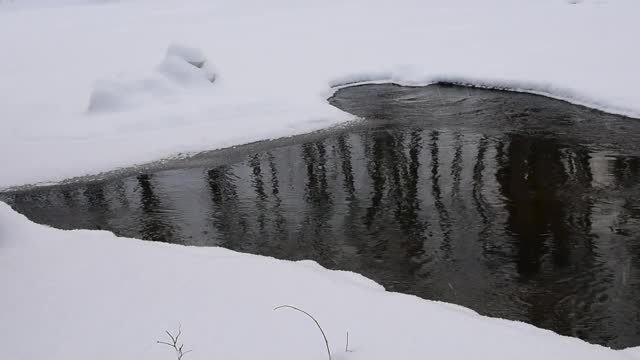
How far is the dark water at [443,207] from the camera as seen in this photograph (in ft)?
22.6

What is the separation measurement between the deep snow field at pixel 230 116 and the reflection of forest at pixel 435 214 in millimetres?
862

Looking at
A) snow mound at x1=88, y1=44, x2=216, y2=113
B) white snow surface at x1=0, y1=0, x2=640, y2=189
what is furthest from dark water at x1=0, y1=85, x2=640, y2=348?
snow mound at x1=88, y1=44, x2=216, y2=113

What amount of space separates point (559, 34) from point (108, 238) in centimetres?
1678

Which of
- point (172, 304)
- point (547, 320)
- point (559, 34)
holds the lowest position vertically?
point (547, 320)

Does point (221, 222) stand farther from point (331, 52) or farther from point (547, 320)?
point (331, 52)

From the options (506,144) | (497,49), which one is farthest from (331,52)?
(506,144)

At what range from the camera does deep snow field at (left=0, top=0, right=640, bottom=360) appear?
5402 mm

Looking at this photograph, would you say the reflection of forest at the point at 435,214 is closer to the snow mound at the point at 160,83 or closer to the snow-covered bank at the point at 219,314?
the snow-covered bank at the point at 219,314

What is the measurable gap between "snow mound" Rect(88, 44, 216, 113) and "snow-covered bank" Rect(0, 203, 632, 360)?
7504 millimetres

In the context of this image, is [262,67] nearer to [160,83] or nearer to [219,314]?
[160,83]

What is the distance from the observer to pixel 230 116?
1419 cm

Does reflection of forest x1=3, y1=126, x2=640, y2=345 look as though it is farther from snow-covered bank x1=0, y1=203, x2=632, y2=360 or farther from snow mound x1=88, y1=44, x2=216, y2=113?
snow mound x1=88, y1=44, x2=216, y2=113

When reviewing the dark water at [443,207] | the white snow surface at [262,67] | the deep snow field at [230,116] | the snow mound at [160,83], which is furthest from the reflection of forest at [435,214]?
the snow mound at [160,83]

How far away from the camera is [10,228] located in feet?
25.6
